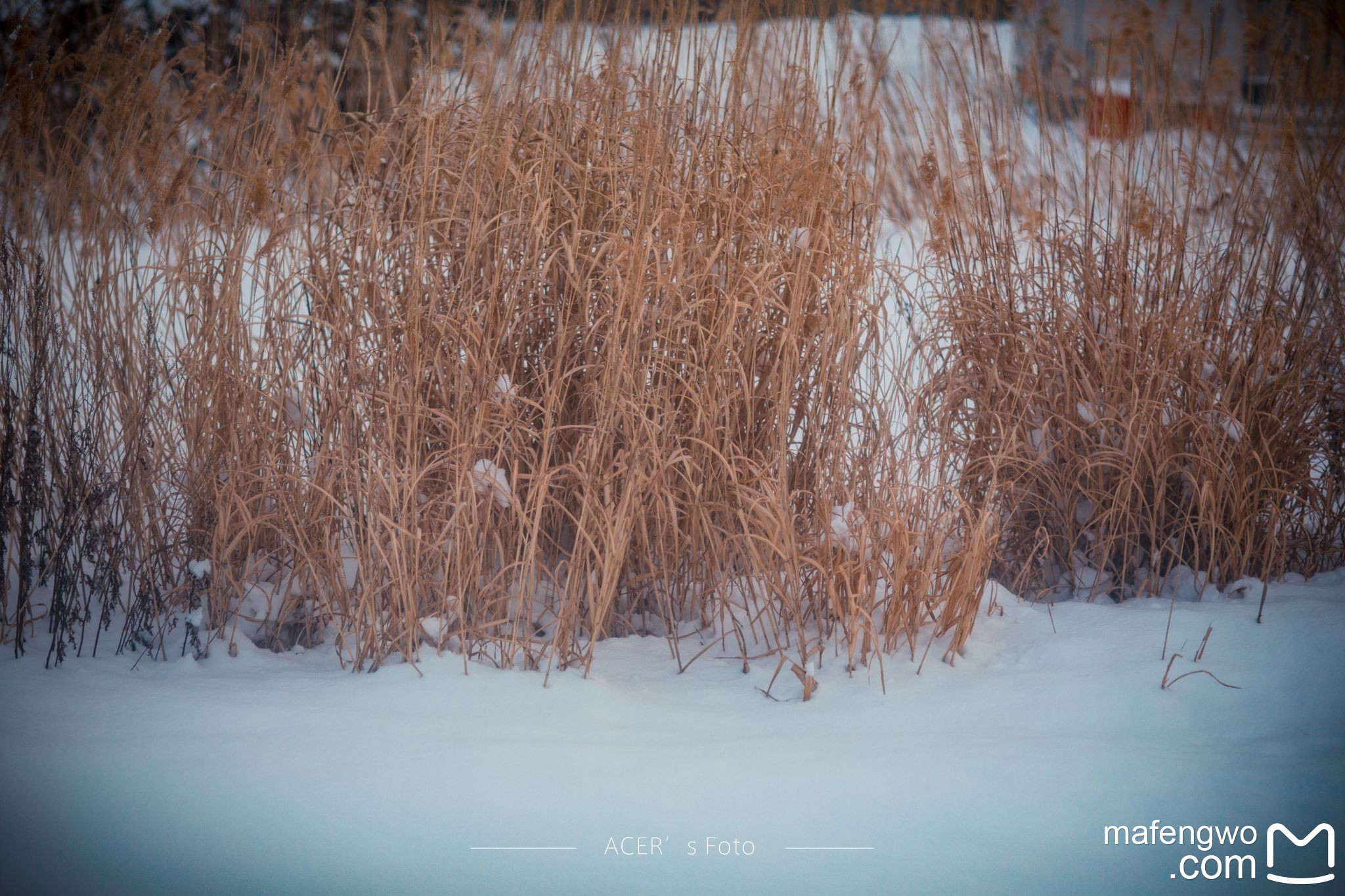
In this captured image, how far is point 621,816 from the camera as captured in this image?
4.42ft

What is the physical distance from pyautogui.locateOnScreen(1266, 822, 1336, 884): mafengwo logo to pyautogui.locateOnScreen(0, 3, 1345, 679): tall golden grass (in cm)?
53

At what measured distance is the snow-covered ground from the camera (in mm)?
1281

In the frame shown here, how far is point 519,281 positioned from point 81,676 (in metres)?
1.01

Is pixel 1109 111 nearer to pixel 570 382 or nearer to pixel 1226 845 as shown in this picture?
pixel 570 382

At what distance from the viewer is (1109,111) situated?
7.43 ft

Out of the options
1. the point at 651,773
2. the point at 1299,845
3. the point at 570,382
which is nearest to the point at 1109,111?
the point at 570,382

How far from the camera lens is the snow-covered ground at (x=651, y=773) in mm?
1281

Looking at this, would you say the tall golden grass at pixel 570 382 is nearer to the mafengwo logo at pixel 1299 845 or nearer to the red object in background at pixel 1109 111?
the red object in background at pixel 1109 111

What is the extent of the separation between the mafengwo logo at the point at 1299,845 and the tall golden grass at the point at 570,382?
20.9 inches

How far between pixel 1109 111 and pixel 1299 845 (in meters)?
1.63

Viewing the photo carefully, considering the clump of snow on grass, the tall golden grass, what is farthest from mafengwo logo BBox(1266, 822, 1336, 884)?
the clump of snow on grass

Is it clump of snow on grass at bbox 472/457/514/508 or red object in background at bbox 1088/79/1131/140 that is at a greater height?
red object in background at bbox 1088/79/1131/140

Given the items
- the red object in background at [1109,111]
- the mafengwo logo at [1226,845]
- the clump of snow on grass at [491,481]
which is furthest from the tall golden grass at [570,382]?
the mafengwo logo at [1226,845]

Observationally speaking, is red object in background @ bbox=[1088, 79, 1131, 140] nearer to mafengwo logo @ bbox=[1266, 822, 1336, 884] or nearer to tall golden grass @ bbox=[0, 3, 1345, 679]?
tall golden grass @ bbox=[0, 3, 1345, 679]
